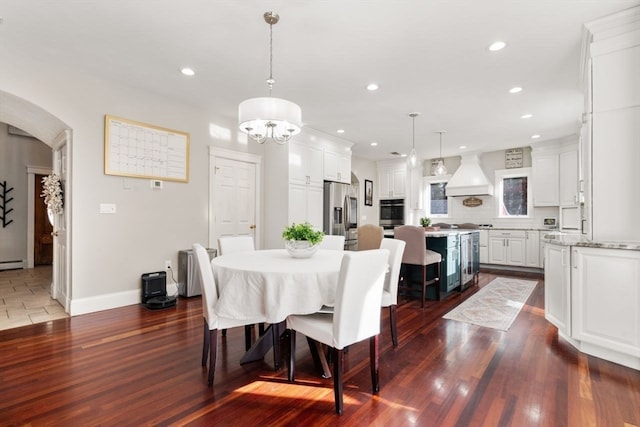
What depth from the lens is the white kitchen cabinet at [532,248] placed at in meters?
6.02

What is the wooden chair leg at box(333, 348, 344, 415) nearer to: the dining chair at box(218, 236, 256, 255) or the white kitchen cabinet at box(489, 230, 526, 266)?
the dining chair at box(218, 236, 256, 255)

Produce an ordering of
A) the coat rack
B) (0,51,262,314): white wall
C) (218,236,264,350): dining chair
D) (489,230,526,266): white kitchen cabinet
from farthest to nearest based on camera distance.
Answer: (489,230,526,266): white kitchen cabinet < the coat rack < (0,51,262,314): white wall < (218,236,264,350): dining chair

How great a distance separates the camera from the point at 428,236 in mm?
3939

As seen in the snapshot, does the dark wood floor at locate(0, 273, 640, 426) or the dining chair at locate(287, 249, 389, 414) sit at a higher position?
the dining chair at locate(287, 249, 389, 414)

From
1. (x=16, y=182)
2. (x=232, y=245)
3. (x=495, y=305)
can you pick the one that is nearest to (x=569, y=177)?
(x=495, y=305)

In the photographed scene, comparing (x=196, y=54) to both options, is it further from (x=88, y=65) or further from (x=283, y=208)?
(x=283, y=208)

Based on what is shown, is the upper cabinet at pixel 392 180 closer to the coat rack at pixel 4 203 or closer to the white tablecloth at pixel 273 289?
the white tablecloth at pixel 273 289

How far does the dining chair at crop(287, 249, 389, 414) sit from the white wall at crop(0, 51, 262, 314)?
107 inches

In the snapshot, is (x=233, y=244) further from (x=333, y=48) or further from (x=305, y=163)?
(x=305, y=163)

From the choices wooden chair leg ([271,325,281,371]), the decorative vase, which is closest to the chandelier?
the decorative vase

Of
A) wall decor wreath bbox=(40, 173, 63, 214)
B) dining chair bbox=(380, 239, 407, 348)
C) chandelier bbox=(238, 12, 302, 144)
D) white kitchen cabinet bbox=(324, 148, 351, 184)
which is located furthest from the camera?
white kitchen cabinet bbox=(324, 148, 351, 184)

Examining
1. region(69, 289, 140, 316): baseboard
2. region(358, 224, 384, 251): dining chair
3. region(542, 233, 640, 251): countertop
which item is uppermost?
region(542, 233, 640, 251): countertop

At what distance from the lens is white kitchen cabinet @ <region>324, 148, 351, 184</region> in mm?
5830

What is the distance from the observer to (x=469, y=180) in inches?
275
